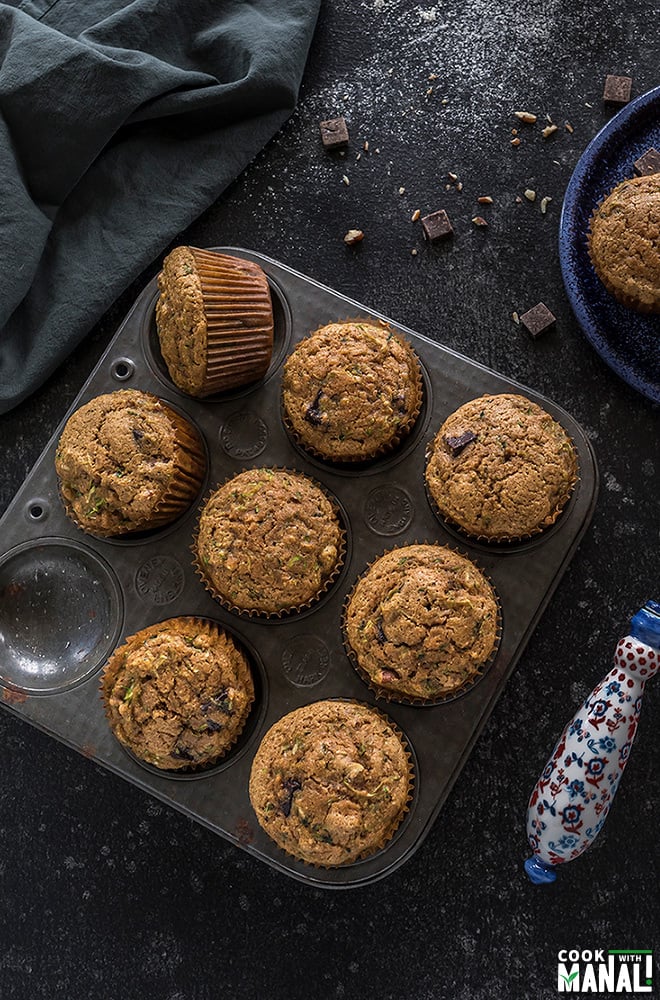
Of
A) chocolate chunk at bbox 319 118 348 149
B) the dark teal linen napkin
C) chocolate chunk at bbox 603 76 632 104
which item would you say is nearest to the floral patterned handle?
chocolate chunk at bbox 603 76 632 104

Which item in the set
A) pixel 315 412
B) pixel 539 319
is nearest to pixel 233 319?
pixel 315 412

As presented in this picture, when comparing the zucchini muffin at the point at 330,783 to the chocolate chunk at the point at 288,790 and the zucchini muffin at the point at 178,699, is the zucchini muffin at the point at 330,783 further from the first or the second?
the zucchini muffin at the point at 178,699

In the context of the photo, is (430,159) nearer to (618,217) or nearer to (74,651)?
(618,217)

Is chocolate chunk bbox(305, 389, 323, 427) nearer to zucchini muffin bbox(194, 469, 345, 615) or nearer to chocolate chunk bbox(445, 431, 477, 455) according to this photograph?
zucchini muffin bbox(194, 469, 345, 615)

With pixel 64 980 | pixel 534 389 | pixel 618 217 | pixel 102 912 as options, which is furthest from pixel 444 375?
pixel 64 980

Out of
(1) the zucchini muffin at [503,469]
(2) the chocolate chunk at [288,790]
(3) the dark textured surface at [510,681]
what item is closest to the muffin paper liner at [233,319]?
(3) the dark textured surface at [510,681]

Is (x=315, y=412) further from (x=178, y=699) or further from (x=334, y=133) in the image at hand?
(x=334, y=133)
